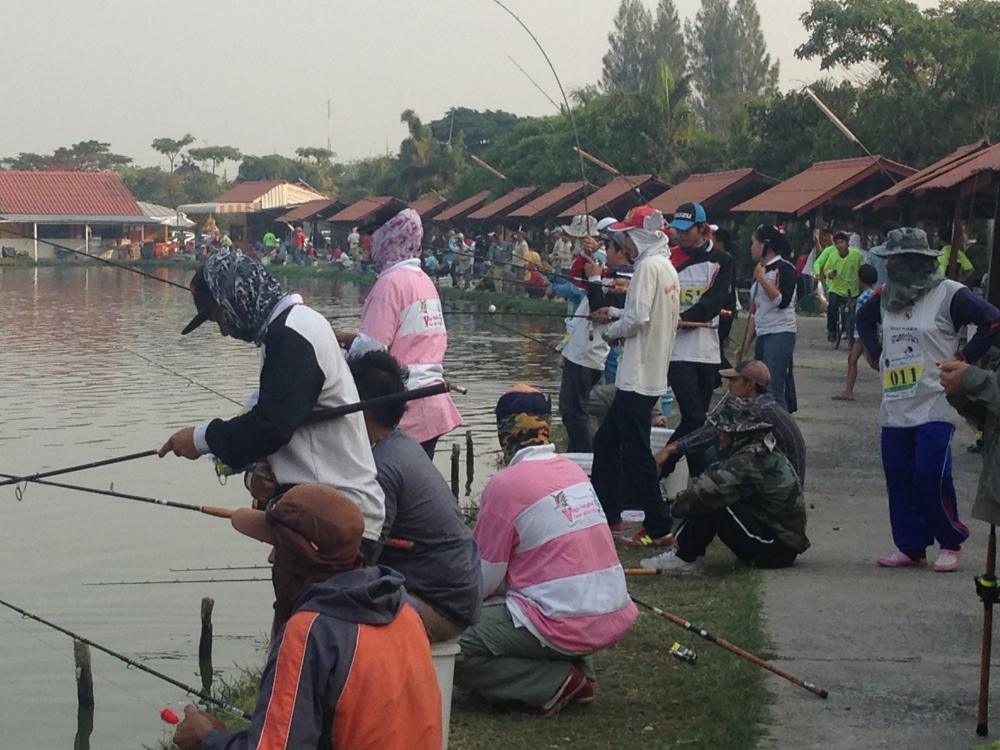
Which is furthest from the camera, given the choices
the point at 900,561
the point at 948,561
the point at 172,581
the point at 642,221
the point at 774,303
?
the point at 774,303

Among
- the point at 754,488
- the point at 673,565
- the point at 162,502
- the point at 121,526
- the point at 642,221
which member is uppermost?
the point at 642,221

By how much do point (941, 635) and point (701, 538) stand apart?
63.3 inches

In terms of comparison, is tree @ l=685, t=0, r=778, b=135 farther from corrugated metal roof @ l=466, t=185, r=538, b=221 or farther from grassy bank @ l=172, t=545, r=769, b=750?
grassy bank @ l=172, t=545, r=769, b=750

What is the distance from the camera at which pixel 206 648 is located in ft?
27.9

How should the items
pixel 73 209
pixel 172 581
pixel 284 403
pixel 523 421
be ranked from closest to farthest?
pixel 284 403
pixel 523 421
pixel 172 581
pixel 73 209

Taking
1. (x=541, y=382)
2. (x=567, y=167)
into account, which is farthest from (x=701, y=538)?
(x=567, y=167)

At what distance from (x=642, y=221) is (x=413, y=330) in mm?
2111

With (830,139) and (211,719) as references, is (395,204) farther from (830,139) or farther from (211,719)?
(830,139)

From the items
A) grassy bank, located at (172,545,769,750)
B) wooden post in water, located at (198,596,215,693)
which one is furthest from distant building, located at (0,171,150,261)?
grassy bank, located at (172,545,769,750)

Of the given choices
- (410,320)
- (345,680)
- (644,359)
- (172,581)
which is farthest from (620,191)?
(345,680)

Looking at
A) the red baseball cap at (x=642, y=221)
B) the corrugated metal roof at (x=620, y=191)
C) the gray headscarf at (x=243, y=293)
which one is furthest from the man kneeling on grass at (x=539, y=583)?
the corrugated metal roof at (x=620, y=191)

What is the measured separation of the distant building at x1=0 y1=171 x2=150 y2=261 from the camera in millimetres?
76938

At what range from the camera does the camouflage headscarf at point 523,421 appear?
6160 millimetres

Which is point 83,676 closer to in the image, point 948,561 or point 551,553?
point 551,553
